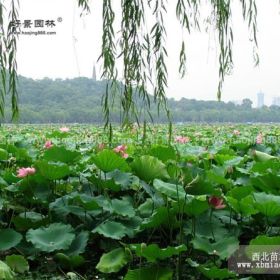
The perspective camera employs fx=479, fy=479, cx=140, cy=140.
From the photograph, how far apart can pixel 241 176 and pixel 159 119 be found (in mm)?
571

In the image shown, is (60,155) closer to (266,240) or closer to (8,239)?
(8,239)

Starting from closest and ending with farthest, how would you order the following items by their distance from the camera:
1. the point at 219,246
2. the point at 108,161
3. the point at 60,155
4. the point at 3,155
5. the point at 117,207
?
the point at 219,246 < the point at 117,207 < the point at 108,161 < the point at 60,155 < the point at 3,155

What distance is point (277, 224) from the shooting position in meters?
1.19

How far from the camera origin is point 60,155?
1.43 m

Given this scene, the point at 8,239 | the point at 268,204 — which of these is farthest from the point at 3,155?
the point at 268,204

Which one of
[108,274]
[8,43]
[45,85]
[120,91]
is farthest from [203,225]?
[45,85]

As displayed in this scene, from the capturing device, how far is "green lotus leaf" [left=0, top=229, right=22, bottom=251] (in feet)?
3.60

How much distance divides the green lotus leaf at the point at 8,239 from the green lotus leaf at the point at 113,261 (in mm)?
211

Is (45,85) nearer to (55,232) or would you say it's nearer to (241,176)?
(241,176)

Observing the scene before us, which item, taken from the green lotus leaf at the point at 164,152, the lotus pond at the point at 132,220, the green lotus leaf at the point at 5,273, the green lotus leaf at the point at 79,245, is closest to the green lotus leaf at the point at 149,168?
the lotus pond at the point at 132,220

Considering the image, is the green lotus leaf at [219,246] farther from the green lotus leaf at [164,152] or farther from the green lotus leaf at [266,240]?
the green lotus leaf at [164,152]

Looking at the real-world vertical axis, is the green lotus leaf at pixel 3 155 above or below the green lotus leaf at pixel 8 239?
above

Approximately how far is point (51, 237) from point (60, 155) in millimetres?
385

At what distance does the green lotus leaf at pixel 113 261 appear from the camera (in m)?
1.02
